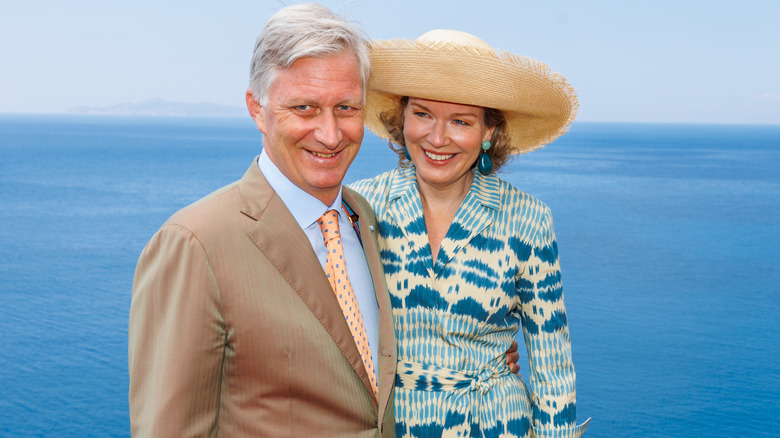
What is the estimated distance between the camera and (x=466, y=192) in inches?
121

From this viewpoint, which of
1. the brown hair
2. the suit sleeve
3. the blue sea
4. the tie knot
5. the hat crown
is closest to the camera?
the suit sleeve

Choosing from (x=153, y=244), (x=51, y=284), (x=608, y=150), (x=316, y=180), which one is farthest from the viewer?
(x=608, y=150)

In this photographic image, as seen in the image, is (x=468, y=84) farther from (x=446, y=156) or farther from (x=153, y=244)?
(x=153, y=244)

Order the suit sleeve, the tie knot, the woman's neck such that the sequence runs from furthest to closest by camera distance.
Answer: the woman's neck → the tie knot → the suit sleeve

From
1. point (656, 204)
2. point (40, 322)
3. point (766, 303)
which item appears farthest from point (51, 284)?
point (656, 204)

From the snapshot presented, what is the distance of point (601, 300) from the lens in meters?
38.3

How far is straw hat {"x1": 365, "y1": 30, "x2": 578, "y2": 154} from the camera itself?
2.86m

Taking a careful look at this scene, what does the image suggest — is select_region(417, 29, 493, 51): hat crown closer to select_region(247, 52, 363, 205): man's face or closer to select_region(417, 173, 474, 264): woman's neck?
select_region(417, 173, 474, 264): woman's neck

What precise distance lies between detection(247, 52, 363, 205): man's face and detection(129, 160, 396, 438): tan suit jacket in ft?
0.46

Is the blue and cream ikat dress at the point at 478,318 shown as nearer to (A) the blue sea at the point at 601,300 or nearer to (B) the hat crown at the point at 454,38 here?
(B) the hat crown at the point at 454,38

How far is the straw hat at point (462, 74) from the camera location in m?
2.86

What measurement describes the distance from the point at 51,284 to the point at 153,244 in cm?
4287

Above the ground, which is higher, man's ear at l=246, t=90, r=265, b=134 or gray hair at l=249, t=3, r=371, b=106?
gray hair at l=249, t=3, r=371, b=106

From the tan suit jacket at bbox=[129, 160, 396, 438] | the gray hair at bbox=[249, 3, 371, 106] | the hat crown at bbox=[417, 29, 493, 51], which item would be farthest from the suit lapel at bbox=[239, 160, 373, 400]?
the hat crown at bbox=[417, 29, 493, 51]
